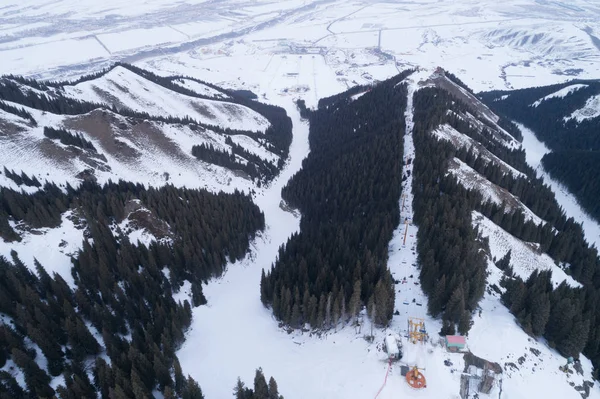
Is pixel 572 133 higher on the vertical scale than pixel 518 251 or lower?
lower

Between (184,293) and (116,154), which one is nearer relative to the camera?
(184,293)

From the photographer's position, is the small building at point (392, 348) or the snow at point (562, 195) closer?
the small building at point (392, 348)

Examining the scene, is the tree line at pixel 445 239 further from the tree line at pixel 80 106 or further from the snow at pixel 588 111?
the snow at pixel 588 111

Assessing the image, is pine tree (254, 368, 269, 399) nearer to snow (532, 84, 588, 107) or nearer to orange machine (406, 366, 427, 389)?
orange machine (406, 366, 427, 389)

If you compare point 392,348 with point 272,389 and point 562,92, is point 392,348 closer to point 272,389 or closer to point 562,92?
point 272,389

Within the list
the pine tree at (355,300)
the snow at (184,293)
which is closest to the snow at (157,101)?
the snow at (184,293)

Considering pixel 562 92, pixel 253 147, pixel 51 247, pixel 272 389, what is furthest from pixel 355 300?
pixel 562 92

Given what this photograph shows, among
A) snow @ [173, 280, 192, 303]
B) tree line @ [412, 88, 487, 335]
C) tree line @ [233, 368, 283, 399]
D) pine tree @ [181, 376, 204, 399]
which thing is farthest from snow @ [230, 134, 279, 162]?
tree line @ [233, 368, 283, 399]
